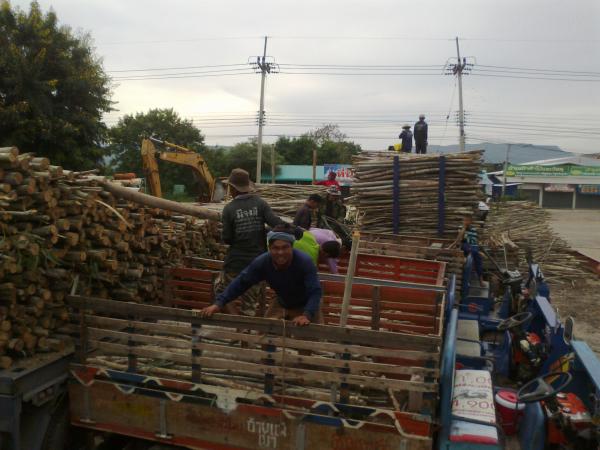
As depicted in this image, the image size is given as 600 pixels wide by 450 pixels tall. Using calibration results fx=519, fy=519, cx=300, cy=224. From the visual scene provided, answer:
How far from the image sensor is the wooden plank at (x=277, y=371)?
11.9ft

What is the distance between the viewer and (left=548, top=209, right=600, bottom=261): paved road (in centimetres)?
2277

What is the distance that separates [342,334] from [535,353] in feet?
9.70

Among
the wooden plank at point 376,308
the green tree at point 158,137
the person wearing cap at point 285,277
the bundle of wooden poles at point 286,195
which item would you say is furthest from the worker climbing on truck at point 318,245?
the green tree at point 158,137

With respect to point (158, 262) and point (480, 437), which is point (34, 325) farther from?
point (480, 437)

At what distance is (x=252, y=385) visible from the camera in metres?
4.18

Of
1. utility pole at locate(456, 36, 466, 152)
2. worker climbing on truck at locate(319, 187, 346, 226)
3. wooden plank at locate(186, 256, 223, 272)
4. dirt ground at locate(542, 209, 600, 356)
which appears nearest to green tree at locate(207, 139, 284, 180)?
utility pole at locate(456, 36, 466, 152)

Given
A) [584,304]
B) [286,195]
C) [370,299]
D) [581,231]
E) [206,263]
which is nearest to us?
[370,299]

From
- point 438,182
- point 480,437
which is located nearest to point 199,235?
point 438,182

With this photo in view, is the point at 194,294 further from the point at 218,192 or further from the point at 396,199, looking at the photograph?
the point at 218,192

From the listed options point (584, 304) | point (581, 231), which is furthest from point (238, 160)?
point (584, 304)

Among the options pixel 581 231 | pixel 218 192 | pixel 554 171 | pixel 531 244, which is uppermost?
pixel 554 171

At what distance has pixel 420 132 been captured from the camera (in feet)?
45.1

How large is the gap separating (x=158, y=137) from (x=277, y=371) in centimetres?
4559

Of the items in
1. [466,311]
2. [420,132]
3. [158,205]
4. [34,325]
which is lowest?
[466,311]
